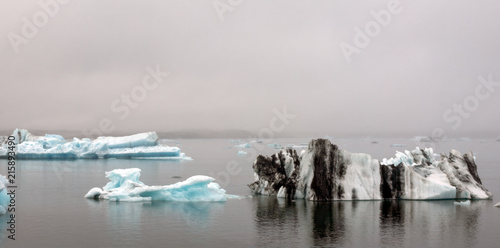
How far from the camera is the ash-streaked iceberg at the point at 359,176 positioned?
31.9 metres

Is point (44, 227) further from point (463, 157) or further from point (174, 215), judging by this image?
point (463, 157)

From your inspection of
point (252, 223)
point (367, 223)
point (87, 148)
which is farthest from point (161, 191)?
point (87, 148)

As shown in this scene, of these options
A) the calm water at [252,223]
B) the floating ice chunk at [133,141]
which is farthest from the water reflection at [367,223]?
the floating ice chunk at [133,141]

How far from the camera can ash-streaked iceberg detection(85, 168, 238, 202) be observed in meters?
32.0

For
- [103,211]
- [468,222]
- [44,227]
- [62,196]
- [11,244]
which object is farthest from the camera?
[62,196]

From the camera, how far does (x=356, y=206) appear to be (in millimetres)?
30250

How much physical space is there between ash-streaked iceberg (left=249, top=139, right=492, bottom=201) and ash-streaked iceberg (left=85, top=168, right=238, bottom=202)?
12.4 ft

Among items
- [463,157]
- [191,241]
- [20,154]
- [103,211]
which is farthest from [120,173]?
[20,154]

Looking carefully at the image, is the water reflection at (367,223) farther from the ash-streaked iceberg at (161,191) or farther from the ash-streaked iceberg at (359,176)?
the ash-streaked iceberg at (161,191)

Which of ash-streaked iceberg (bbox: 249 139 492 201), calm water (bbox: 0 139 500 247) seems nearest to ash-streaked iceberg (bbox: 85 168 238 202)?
calm water (bbox: 0 139 500 247)

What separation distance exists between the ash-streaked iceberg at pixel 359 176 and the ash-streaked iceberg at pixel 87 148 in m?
46.1

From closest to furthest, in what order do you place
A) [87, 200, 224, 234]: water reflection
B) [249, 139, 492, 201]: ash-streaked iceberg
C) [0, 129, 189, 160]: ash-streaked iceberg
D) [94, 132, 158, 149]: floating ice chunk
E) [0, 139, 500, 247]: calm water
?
[0, 139, 500, 247]: calm water, [87, 200, 224, 234]: water reflection, [249, 139, 492, 201]: ash-streaked iceberg, [0, 129, 189, 160]: ash-streaked iceberg, [94, 132, 158, 149]: floating ice chunk

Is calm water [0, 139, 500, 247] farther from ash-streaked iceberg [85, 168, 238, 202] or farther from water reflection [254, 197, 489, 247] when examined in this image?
ash-streaked iceberg [85, 168, 238, 202]

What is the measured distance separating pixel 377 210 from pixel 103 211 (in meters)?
16.0
